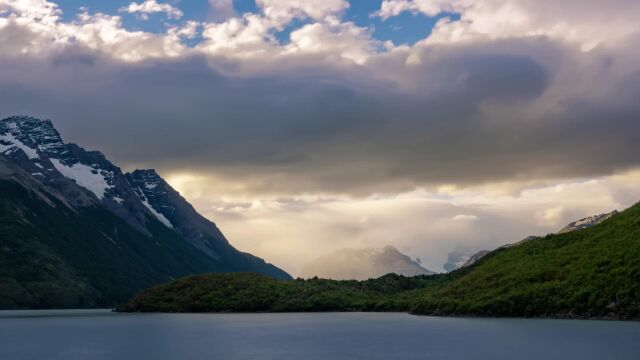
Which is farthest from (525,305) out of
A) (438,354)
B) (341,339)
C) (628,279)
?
(438,354)

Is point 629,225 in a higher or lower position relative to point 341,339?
higher

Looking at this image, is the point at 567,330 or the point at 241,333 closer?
the point at 567,330

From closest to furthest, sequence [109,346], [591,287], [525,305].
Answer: [109,346], [591,287], [525,305]

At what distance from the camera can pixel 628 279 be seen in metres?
142

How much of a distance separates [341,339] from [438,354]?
31817 mm

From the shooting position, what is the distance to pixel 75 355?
94.5 meters

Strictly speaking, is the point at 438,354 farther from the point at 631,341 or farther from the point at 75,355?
the point at 75,355

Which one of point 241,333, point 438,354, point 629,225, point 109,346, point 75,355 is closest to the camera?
point 438,354

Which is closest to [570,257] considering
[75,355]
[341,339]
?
[341,339]

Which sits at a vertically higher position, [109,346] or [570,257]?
[570,257]

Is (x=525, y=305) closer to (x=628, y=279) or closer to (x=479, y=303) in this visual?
(x=479, y=303)

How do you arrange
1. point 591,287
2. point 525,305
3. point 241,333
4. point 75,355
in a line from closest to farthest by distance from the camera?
point 75,355 < point 241,333 < point 591,287 < point 525,305

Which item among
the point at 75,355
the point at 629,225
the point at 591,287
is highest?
the point at 629,225

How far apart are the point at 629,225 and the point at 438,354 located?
111933mm
